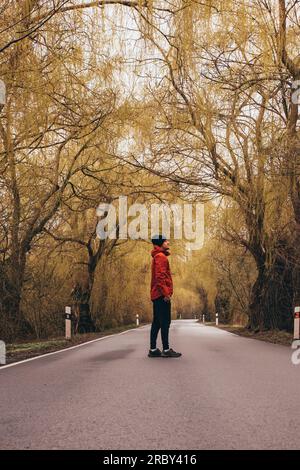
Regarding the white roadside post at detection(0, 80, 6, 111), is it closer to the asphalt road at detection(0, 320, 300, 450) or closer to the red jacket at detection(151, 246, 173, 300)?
the red jacket at detection(151, 246, 173, 300)

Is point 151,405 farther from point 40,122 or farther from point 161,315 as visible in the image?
point 40,122

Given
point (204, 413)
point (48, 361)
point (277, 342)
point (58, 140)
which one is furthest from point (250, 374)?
point (58, 140)

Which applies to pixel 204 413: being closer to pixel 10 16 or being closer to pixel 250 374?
pixel 250 374

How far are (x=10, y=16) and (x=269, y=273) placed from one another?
34.3 ft

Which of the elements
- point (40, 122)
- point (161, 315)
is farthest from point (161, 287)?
point (40, 122)

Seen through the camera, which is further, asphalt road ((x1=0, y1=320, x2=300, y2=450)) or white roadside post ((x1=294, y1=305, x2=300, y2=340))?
white roadside post ((x1=294, y1=305, x2=300, y2=340))

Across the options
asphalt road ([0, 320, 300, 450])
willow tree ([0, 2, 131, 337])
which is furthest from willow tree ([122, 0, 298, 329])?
asphalt road ([0, 320, 300, 450])

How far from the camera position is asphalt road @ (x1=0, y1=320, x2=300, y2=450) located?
3.48 meters

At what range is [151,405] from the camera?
462cm

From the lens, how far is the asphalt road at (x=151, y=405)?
11.4ft

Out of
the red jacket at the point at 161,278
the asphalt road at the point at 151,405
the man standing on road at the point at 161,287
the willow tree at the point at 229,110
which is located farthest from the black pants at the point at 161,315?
the willow tree at the point at 229,110

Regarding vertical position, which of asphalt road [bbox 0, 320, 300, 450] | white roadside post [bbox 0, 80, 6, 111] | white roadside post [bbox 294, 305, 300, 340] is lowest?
asphalt road [bbox 0, 320, 300, 450]

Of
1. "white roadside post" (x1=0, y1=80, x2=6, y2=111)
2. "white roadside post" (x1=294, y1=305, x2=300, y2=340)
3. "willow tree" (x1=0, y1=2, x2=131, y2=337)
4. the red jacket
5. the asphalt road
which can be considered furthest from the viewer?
"white roadside post" (x1=294, y1=305, x2=300, y2=340)

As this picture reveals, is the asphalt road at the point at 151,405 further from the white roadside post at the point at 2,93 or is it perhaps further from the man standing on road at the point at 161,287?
the white roadside post at the point at 2,93
